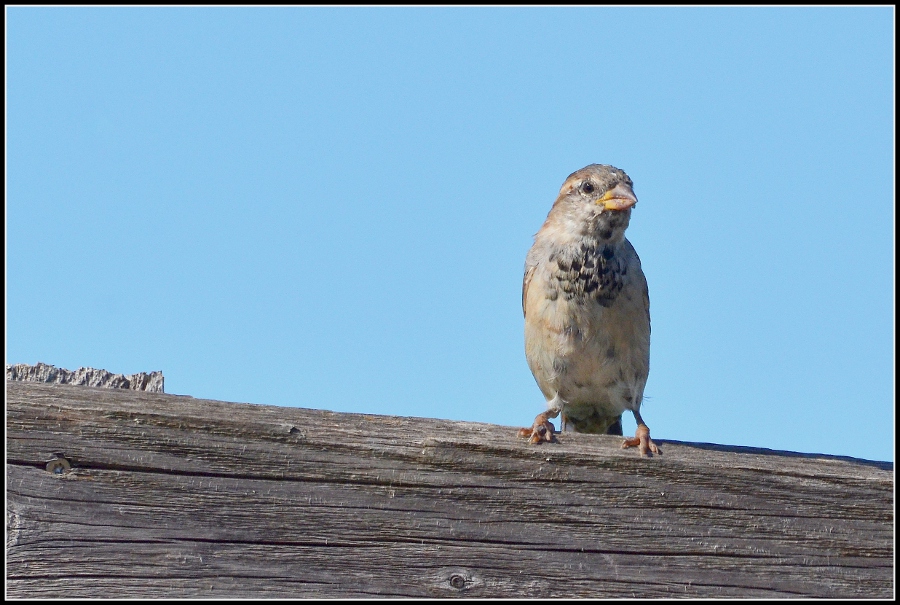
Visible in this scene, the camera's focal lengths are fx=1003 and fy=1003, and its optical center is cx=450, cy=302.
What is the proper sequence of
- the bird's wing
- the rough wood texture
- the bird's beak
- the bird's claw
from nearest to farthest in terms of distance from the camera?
1. the rough wood texture
2. the bird's claw
3. the bird's beak
4. the bird's wing

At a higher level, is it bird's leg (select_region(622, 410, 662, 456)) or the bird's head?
the bird's head

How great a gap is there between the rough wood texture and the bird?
6.41 feet

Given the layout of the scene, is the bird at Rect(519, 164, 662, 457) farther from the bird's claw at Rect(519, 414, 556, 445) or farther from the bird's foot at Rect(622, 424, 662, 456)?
the bird's claw at Rect(519, 414, 556, 445)

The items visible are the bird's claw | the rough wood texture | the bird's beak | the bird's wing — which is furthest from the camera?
the bird's wing

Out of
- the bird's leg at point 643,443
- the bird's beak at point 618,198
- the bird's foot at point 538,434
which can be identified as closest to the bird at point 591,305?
the bird's beak at point 618,198

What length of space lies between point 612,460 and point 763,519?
406mm

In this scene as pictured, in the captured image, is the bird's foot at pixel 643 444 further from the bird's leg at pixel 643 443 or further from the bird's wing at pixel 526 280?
the bird's wing at pixel 526 280

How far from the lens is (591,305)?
4.52m

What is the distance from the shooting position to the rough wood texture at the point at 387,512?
2254 mm

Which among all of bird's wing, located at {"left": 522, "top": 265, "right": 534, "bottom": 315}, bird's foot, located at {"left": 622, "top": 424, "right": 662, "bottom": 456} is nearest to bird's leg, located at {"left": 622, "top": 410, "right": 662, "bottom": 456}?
bird's foot, located at {"left": 622, "top": 424, "right": 662, "bottom": 456}

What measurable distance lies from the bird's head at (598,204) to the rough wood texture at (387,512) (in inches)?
83.8

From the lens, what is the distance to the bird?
14.9ft

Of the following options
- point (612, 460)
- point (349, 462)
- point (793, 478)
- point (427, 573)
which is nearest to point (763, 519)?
point (793, 478)

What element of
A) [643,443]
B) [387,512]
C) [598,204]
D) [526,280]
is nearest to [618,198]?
[598,204]
